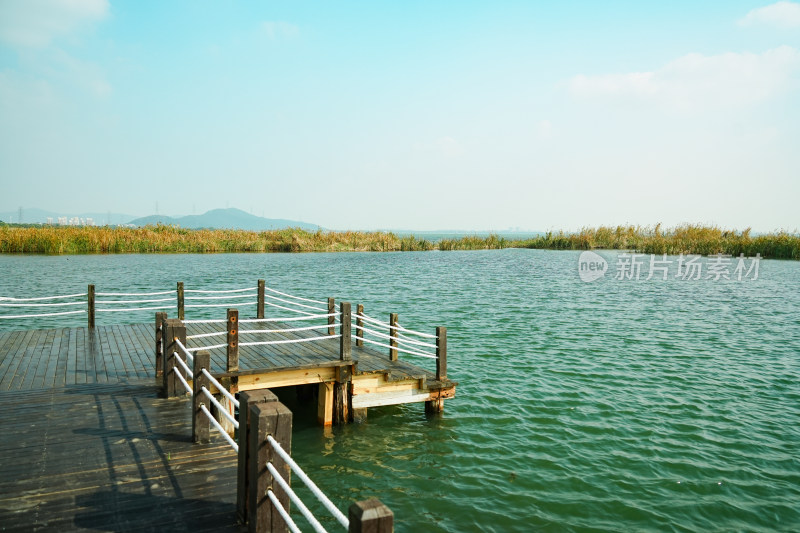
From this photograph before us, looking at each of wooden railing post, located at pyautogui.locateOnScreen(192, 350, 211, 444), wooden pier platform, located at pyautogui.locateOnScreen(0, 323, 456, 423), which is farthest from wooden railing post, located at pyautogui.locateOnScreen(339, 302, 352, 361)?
wooden railing post, located at pyautogui.locateOnScreen(192, 350, 211, 444)

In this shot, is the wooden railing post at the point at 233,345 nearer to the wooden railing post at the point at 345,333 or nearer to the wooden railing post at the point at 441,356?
the wooden railing post at the point at 345,333

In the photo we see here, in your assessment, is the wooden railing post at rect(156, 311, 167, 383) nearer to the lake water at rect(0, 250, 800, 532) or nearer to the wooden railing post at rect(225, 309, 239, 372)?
the wooden railing post at rect(225, 309, 239, 372)

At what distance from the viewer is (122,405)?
7.76 meters

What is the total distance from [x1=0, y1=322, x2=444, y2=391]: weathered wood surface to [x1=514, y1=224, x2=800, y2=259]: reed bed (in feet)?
172

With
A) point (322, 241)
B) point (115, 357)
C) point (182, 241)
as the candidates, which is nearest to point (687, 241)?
point (322, 241)

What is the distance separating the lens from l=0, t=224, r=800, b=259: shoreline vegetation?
4609cm

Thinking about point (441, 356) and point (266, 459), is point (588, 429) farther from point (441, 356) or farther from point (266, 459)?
point (266, 459)

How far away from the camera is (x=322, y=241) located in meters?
61.0

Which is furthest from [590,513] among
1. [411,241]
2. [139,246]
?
[411,241]

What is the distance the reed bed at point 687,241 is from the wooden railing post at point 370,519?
2333 inches

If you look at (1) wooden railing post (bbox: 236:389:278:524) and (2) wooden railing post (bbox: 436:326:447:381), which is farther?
(2) wooden railing post (bbox: 436:326:447:381)

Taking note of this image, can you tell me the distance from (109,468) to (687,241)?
60540 mm

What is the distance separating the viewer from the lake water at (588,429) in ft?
25.3

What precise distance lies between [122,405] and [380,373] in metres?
4.50
